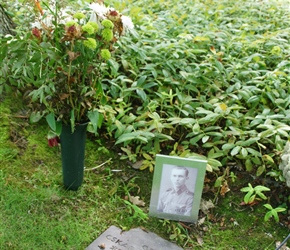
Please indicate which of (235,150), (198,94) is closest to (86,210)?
(235,150)

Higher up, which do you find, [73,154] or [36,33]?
[36,33]

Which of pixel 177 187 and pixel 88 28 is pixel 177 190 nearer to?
pixel 177 187

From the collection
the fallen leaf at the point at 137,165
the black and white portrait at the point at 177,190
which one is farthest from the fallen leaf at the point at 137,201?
the fallen leaf at the point at 137,165

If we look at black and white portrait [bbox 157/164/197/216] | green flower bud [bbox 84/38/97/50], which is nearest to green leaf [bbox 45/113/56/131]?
green flower bud [bbox 84/38/97/50]

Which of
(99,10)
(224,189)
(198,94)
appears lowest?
(224,189)

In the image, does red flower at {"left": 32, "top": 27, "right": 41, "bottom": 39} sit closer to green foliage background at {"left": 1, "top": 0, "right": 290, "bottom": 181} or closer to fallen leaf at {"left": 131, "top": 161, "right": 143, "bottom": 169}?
green foliage background at {"left": 1, "top": 0, "right": 290, "bottom": 181}

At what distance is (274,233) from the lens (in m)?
2.18

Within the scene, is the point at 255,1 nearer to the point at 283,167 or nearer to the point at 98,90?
the point at 283,167

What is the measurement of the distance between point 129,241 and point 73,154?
56 centimetres

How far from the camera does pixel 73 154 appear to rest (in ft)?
6.89

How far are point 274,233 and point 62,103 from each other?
141 centimetres

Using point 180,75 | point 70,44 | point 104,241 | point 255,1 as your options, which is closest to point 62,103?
point 70,44

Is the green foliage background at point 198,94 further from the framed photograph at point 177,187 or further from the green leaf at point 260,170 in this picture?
the framed photograph at point 177,187

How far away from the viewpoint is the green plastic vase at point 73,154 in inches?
79.7
